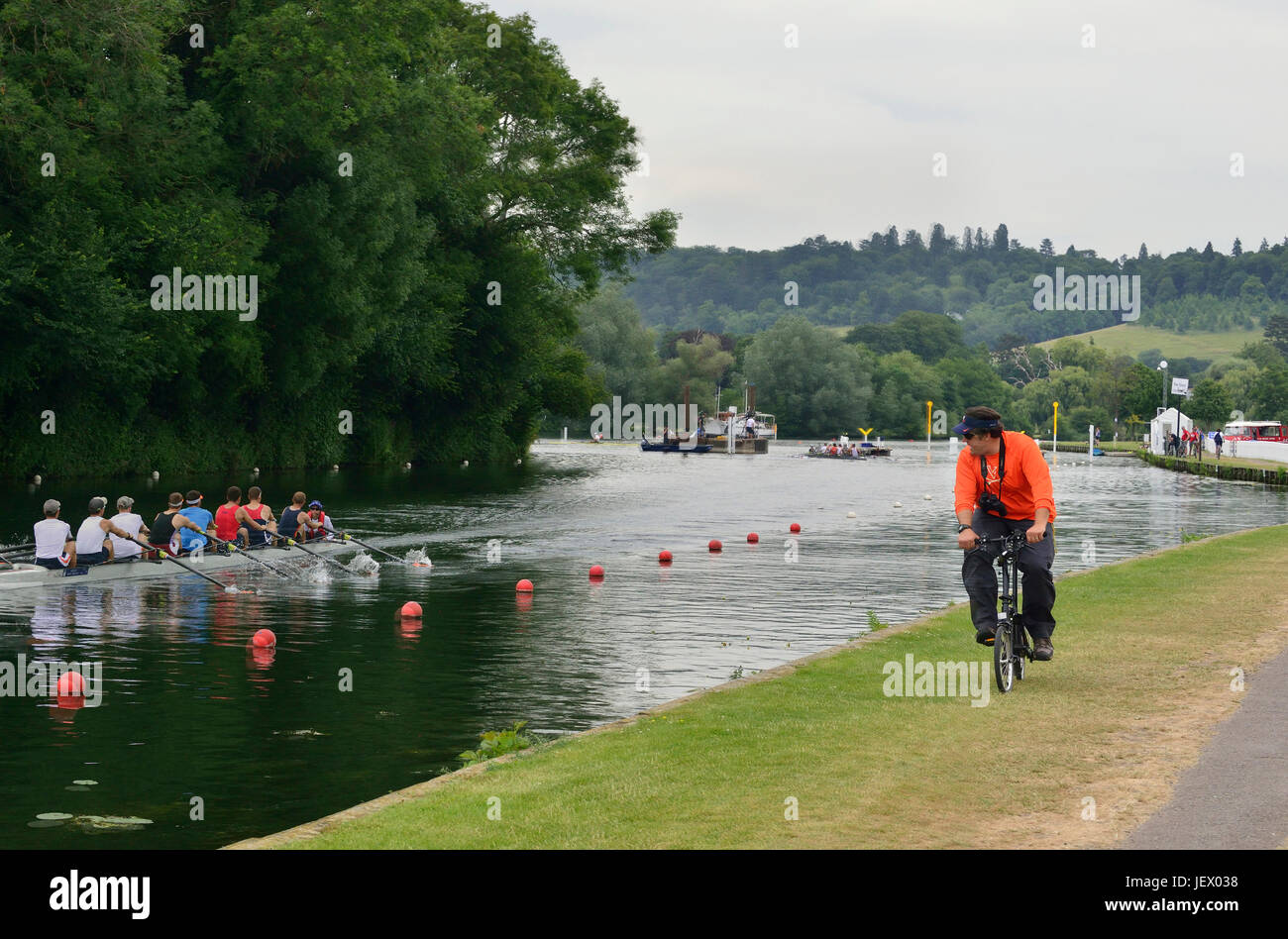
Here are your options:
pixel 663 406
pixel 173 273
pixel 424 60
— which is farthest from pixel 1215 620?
pixel 663 406

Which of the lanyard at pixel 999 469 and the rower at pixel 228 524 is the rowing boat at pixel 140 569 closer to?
the rower at pixel 228 524

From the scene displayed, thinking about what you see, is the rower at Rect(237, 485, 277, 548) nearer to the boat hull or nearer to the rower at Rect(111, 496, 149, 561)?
the rower at Rect(111, 496, 149, 561)

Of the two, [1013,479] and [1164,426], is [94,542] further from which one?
[1164,426]

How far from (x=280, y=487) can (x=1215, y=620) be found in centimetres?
4244

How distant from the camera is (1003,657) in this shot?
13852mm

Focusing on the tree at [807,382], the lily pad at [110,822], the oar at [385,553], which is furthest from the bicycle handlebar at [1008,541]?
the tree at [807,382]

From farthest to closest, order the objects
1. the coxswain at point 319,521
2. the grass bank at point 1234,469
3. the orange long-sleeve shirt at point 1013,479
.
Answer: the grass bank at point 1234,469 → the coxswain at point 319,521 → the orange long-sleeve shirt at point 1013,479

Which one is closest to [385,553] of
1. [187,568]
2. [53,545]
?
[187,568]

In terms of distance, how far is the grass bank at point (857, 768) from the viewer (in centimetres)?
927

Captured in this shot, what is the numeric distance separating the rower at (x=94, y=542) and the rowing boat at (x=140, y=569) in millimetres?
148

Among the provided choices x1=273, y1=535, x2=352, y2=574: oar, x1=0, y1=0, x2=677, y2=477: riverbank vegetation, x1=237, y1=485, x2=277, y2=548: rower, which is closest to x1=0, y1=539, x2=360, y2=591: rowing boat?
x1=273, y1=535, x2=352, y2=574: oar

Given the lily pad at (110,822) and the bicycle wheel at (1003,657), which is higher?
the bicycle wheel at (1003,657)

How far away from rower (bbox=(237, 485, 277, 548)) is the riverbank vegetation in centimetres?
1951

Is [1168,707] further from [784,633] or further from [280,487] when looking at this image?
[280,487]
